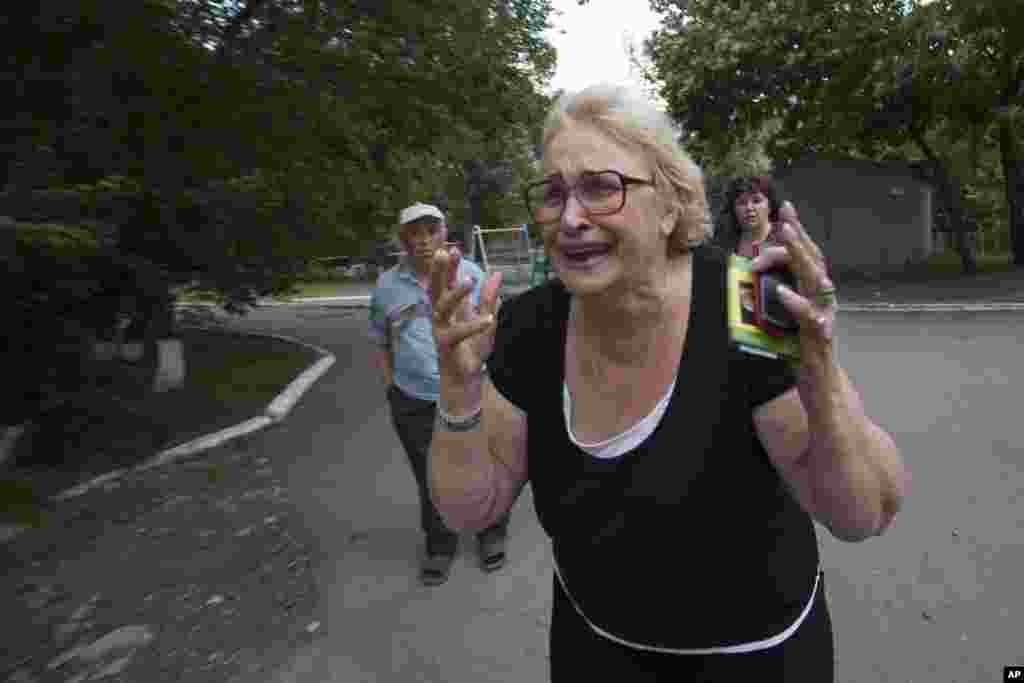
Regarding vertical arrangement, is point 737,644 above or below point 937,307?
above

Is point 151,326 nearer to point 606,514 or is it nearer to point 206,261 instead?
point 206,261

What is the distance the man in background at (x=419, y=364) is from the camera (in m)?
4.28

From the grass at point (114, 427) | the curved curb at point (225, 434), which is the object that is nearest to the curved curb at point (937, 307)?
the curved curb at point (225, 434)

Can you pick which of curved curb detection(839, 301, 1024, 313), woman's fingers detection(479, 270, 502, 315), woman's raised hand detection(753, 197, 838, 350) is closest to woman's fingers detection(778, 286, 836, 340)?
woman's raised hand detection(753, 197, 838, 350)

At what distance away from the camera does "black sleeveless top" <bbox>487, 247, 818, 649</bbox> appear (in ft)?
5.08

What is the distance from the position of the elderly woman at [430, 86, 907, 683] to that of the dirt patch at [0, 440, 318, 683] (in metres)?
2.33

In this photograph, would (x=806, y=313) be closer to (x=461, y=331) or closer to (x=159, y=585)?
(x=461, y=331)

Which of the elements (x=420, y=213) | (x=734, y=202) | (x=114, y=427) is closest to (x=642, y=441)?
(x=420, y=213)

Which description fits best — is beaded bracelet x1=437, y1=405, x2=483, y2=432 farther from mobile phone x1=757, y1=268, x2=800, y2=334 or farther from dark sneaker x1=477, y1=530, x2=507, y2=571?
dark sneaker x1=477, y1=530, x2=507, y2=571

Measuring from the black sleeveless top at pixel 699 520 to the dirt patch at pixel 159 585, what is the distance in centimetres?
243

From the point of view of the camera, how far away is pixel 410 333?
438 cm

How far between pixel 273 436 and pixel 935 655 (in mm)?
6051

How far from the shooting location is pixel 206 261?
643 centimetres

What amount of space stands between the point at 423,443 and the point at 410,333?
24.2 inches
